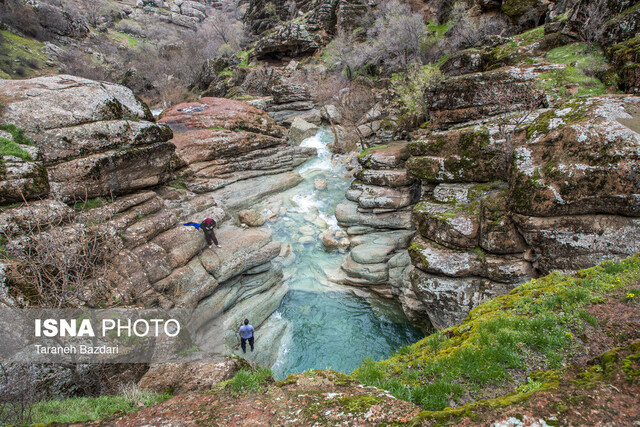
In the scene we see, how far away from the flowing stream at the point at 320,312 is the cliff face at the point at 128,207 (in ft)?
5.40

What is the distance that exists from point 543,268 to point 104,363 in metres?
15.7

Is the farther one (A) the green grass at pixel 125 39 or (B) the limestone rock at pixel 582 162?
(A) the green grass at pixel 125 39

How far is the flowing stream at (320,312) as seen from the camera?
12844mm

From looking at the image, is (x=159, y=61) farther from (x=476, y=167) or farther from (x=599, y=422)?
(x=599, y=422)

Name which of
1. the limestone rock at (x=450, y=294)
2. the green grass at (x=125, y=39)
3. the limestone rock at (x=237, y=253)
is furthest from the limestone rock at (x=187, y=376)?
the green grass at (x=125, y=39)

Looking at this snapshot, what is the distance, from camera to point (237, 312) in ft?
44.8

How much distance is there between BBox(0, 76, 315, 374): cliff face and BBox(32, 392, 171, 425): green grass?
3.86 meters

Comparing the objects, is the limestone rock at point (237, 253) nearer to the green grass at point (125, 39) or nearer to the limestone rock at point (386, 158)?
the limestone rock at point (386, 158)

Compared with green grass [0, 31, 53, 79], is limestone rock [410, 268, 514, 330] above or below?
below

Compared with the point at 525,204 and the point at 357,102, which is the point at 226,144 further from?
the point at 525,204

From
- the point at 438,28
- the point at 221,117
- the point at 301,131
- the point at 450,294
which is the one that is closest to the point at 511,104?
the point at 450,294

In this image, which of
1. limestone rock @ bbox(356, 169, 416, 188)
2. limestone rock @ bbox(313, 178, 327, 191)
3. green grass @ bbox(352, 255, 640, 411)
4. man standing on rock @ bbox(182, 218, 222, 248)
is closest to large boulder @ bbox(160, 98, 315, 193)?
limestone rock @ bbox(313, 178, 327, 191)

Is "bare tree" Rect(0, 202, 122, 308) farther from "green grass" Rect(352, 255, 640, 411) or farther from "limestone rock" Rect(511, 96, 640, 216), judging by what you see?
"limestone rock" Rect(511, 96, 640, 216)

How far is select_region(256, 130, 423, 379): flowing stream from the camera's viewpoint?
12844 millimetres
